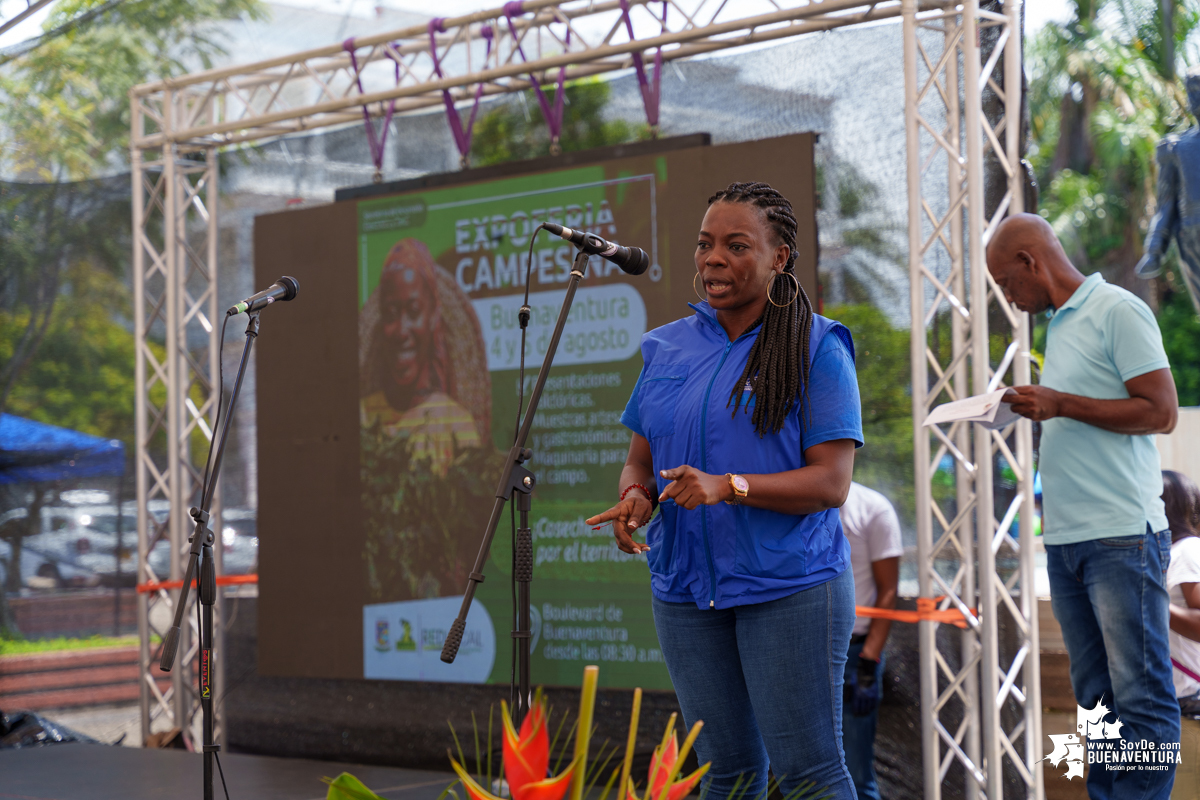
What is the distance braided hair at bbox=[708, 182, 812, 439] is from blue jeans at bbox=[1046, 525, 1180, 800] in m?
1.25

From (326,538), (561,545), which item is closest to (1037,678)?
(561,545)

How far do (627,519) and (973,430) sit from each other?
2362 millimetres

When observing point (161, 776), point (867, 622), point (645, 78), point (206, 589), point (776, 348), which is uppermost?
point (645, 78)

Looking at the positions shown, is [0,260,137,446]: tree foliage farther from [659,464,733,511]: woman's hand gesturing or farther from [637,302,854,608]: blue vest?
[659,464,733,511]: woman's hand gesturing

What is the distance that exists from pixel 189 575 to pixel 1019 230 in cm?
249

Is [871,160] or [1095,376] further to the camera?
[871,160]

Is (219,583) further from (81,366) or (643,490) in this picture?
(643,490)

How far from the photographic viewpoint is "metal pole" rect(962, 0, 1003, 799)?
12.0 feet

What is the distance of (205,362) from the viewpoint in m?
5.62

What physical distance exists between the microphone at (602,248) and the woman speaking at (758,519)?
0.47m

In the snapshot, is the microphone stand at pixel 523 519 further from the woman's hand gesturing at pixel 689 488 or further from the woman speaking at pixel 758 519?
the woman's hand gesturing at pixel 689 488

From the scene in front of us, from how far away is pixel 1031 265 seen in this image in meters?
3.06

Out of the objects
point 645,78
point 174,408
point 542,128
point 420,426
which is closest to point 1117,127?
point 542,128

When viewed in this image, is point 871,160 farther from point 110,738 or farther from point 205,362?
point 110,738
